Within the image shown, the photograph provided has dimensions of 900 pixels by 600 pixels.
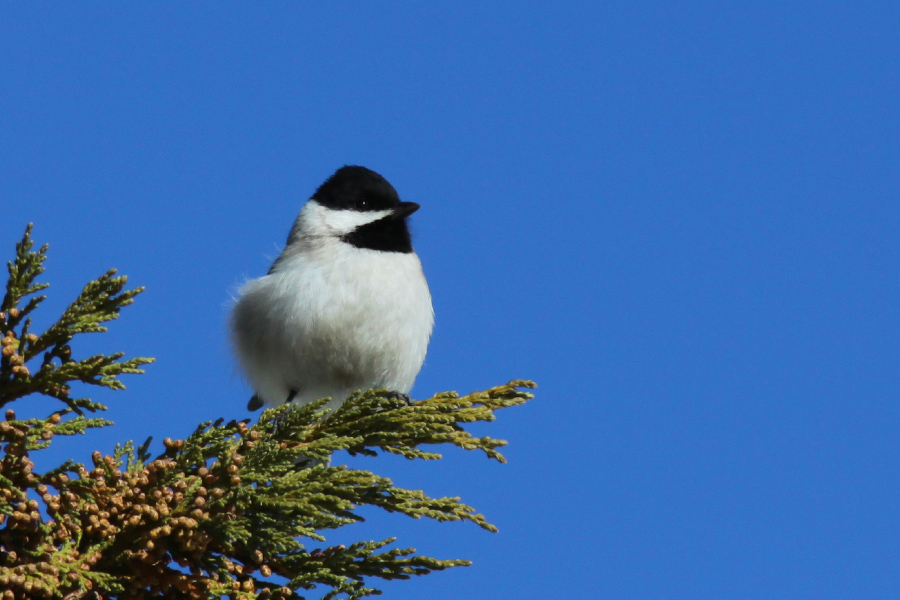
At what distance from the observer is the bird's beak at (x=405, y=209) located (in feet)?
17.6

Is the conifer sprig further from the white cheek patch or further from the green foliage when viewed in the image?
the white cheek patch

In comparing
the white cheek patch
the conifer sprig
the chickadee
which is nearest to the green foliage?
the conifer sprig

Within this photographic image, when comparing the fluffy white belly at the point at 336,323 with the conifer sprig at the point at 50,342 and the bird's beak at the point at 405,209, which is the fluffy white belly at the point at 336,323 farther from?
the conifer sprig at the point at 50,342

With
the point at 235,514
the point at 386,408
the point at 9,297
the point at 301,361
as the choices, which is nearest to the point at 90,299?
the point at 9,297

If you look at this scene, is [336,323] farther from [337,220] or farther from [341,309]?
[337,220]

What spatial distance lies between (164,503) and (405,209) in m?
3.06

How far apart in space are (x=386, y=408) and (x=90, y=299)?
114cm

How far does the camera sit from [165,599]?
2615 mm

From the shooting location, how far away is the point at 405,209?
5379mm

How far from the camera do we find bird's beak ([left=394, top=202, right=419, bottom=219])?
538 cm

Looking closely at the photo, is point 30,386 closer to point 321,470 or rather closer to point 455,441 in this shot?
point 321,470

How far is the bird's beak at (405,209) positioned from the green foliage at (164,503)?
2.46m

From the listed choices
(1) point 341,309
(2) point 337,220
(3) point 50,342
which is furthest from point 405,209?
(3) point 50,342

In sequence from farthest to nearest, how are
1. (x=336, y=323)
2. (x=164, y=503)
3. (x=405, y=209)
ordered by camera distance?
(x=405, y=209)
(x=336, y=323)
(x=164, y=503)
